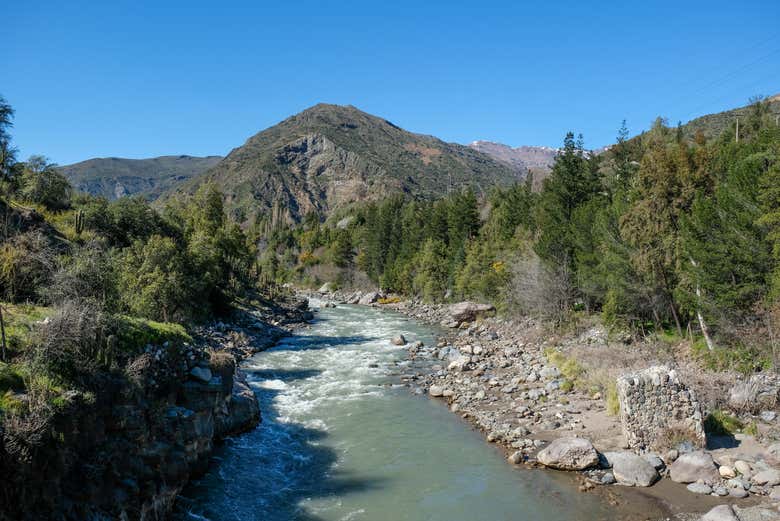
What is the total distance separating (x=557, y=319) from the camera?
3325cm

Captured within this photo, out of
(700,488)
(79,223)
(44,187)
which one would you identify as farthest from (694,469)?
(44,187)

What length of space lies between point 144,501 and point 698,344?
23.7 m

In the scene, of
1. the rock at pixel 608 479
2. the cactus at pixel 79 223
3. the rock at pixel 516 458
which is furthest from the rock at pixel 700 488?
the cactus at pixel 79 223

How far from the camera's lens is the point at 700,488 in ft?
42.5

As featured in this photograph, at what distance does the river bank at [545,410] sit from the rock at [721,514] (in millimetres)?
393

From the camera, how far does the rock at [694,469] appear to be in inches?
525

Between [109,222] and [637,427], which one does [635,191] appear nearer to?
[637,427]

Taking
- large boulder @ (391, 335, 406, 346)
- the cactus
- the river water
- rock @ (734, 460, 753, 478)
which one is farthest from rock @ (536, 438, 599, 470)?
the cactus

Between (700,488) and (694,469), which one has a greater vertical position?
(694,469)

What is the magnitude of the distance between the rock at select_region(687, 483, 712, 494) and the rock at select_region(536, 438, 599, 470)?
242cm

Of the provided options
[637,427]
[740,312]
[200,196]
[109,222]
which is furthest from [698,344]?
[200,196]

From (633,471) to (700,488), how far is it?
5.29ft

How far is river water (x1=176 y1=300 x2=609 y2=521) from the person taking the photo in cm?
1284

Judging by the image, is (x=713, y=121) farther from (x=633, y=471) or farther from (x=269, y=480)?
(x=269, y=480)
